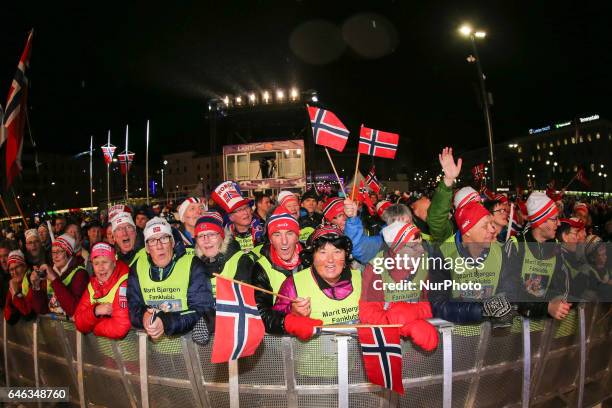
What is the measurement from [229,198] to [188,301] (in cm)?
285

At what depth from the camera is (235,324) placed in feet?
9.95

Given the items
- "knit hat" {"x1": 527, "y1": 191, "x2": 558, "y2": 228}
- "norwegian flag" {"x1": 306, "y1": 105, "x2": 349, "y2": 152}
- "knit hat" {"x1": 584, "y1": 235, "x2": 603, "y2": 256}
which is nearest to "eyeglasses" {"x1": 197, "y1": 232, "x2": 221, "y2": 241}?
"norwegian flag" {"x1": 306, "y1": 105, "x2": 349, "y2": 152}

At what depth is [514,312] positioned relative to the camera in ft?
10.4

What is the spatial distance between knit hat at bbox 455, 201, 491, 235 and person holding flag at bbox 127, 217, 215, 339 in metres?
2.26

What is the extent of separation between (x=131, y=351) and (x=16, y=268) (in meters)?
2.33

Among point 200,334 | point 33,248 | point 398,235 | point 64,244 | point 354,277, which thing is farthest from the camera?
point 33,248

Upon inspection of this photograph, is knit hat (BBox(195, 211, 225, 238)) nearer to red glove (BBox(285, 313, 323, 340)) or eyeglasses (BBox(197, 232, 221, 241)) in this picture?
eyeglasses (BBox(197, 232, 221, 241))

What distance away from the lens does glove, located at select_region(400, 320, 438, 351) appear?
116 inches

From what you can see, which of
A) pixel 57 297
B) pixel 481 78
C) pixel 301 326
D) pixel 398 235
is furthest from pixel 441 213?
pixel 481 78

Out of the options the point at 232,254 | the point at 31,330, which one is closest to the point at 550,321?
the point at 232,254

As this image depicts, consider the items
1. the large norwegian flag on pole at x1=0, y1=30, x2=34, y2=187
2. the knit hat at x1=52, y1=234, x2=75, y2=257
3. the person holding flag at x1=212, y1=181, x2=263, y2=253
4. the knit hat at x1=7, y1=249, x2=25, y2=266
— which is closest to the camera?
the knit hat at x1=7, y1=249, x2=25, y2=266

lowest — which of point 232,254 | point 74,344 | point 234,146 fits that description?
point 74,344

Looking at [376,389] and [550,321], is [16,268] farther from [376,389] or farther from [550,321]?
[550,321]

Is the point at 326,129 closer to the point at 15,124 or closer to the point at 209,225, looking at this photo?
the point at 209,225
